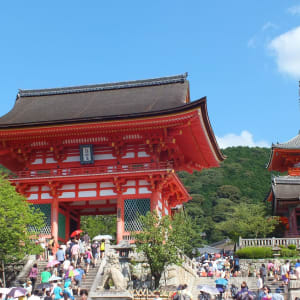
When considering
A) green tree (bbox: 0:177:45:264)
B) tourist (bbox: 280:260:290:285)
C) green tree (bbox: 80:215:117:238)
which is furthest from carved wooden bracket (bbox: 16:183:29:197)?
green tree (bbox: 80:215:117:238)

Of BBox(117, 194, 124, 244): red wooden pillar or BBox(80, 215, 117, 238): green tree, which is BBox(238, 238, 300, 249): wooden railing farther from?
BBox(80, 215, 117, 238): green tree

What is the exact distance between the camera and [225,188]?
9562cm

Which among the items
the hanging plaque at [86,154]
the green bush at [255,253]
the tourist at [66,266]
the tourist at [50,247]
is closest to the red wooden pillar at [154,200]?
the hanging plaque at [86,154]

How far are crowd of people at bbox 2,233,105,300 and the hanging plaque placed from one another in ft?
16.8

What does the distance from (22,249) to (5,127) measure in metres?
8.59

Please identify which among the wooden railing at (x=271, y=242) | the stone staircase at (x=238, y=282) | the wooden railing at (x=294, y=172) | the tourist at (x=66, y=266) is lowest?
the stone staircase at (x=238, y=282)

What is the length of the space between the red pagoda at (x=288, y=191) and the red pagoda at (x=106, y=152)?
432 inches

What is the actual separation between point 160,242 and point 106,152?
982 centimetres

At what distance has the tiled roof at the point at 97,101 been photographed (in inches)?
1157

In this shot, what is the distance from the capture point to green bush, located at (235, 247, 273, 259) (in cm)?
3353

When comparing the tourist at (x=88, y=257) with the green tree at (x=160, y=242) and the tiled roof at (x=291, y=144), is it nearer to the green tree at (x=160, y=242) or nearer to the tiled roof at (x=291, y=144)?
the green tree at (x=160, y=242)

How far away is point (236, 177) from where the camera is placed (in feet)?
343

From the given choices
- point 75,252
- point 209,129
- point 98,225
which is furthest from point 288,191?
point 98,225

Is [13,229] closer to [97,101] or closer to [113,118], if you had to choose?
[113,118]
